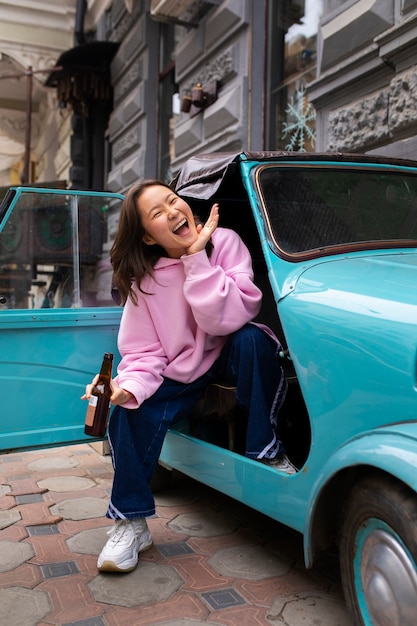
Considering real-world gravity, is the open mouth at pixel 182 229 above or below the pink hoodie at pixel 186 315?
above

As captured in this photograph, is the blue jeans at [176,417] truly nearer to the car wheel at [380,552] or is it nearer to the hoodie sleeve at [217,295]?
the hoodie sleeve at [217,295]

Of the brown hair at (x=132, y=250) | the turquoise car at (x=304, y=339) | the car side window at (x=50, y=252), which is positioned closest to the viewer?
the turquoise car at (x=304, y=339)

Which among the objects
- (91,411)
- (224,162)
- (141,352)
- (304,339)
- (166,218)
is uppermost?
(224,162)

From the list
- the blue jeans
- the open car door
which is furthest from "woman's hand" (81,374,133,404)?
the open car door

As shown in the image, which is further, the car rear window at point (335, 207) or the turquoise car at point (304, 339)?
the car rear window at point (335, 207)

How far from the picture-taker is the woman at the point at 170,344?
2268 mm

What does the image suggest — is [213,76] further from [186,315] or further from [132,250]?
[186,315]

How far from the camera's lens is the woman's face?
2.35 meters

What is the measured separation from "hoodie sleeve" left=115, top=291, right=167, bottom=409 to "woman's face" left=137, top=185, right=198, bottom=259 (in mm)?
273

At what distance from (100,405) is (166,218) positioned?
745 millimetres

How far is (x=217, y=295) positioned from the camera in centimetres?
225

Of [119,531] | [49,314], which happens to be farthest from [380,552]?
[49,314]

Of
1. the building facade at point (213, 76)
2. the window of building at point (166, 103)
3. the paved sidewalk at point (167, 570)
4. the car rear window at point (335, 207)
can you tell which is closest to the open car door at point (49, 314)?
the paved sidewalk at point (167, 570)

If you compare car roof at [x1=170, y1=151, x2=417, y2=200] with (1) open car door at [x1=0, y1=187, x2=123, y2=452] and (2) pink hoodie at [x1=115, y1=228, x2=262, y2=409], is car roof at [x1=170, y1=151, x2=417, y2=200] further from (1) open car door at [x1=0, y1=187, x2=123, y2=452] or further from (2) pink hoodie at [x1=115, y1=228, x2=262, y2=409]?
(1) open car door at [x1=0, y1=187, x2=123, y2=452]
